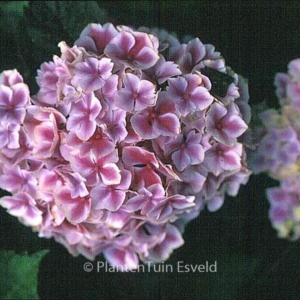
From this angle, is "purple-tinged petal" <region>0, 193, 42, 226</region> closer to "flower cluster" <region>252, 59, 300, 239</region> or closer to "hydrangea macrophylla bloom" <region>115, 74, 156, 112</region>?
"hydrangea macrophylla bloom" <region>115, 74, 156, 112</region>

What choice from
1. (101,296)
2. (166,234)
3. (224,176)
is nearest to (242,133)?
(224,176)

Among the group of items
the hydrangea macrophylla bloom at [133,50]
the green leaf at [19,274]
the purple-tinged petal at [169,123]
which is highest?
the hydrangea macrophylla bloom at [133,50]

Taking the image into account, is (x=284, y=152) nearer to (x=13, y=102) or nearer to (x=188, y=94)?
(x=188, y=94)

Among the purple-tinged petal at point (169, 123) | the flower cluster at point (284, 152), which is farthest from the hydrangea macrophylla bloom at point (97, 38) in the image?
the flower cluster at point (284, 152)

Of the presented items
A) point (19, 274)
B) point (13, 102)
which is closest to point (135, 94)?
point (13, 102)

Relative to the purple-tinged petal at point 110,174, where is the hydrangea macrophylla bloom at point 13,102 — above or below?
above

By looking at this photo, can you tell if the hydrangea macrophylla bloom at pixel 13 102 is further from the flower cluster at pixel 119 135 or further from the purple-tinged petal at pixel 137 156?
the purple-tinged petal at pixel 137 156

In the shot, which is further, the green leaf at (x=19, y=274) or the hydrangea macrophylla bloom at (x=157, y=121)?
the green leaf at (x=19, y=274)

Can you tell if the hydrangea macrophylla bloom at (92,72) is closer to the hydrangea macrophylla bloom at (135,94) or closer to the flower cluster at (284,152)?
the hydrangea macrophylla bloom at (135,94)
